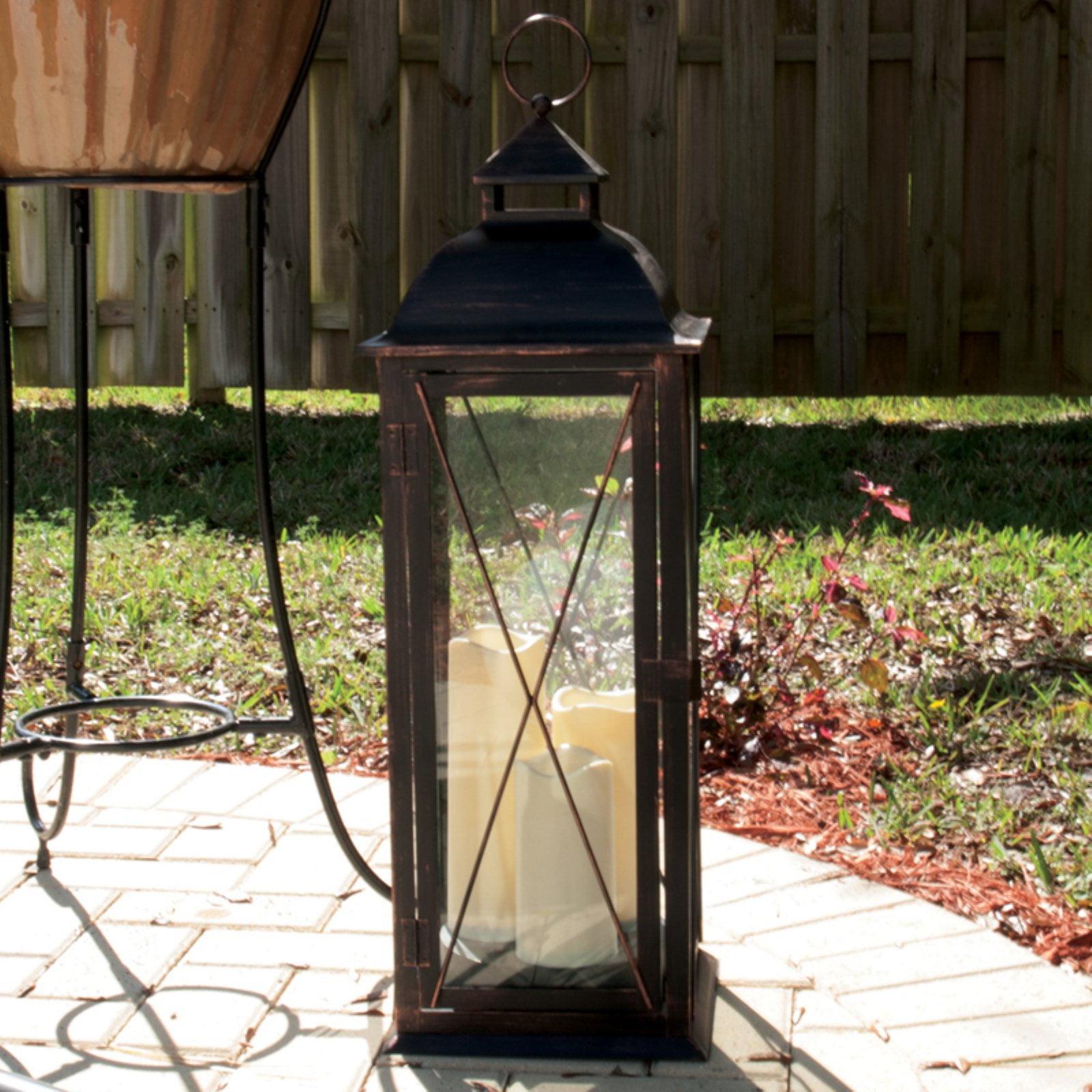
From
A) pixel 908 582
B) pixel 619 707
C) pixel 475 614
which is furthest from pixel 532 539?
pixel 908 582

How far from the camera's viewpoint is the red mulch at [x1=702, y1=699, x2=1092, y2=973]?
2473 millimetres

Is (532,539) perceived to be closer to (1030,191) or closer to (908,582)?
(908,582)

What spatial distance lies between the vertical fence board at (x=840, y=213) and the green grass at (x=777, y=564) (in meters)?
0.31

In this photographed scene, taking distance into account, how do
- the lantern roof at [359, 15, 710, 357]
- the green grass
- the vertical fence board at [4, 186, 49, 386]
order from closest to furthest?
the lantern roof at [359, 15, 710, 357] < the green grass < the vertical fence board at [4, 186, 49, 386]

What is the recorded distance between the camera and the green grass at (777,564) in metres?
3.15

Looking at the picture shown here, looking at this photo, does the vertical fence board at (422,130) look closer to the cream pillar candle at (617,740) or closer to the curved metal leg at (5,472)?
the curved metal leg at (5,472)

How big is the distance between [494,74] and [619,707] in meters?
4.12

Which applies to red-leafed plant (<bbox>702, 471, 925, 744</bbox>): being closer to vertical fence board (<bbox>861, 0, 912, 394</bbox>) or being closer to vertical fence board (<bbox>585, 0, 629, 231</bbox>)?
vertical fence board (<bbox>861, 0, 912, 394</bbox>)

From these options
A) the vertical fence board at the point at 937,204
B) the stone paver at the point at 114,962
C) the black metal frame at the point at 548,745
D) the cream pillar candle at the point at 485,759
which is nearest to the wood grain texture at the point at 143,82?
the black metal frame at the point at 548,745

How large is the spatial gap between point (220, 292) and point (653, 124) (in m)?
1.69

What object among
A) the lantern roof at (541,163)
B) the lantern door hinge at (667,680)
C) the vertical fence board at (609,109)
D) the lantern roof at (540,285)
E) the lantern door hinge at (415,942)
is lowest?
the lantern door hinge at (415,942)

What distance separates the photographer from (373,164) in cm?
544

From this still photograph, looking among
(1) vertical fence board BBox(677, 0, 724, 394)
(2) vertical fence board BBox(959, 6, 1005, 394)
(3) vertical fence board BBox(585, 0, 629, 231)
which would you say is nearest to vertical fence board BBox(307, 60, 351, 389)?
(3) vertical fence board BBox(585, 0, 629, 231)

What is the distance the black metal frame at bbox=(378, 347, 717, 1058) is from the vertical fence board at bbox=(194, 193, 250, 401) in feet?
12.6
